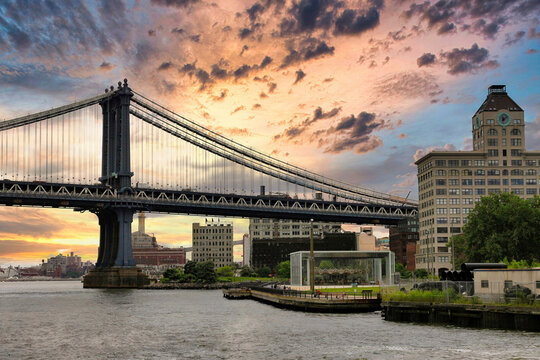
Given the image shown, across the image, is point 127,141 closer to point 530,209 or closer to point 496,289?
point 530,209

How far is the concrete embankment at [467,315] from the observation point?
53.5m

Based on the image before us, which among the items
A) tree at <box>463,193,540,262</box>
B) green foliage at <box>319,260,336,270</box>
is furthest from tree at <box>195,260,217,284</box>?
tree at <box>463,193,540,262</box>

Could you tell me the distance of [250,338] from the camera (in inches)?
2297

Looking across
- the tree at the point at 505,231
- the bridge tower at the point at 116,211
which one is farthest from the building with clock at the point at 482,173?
the bridge tower at the point at 116,211

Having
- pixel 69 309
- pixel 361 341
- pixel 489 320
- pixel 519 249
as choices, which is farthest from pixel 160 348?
pixel 519 249

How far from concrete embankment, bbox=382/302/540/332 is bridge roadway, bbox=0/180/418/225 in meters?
102

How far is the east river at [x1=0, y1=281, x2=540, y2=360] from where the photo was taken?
4822 cm

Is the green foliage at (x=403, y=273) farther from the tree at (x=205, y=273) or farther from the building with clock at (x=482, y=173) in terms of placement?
the tree at (x=205, y=273)

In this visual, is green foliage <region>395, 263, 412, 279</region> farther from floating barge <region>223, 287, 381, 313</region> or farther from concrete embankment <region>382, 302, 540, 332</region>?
concrete embankment <region>382, 302, 540, 332</region>

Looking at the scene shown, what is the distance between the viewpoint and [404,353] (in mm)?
47219

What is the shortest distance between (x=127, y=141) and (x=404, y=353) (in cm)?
12652

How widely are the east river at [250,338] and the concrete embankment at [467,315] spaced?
1119mm

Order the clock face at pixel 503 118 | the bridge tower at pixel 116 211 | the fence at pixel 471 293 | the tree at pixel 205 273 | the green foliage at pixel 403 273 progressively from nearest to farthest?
the fence at pixel 471 293 → the bridge tower at pixel 116 211 → the clock face at pixel 503 118 → the green foliage at pixel 403 273 → the tree at pixel 205 273

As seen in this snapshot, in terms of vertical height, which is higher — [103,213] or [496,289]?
[103,213]
